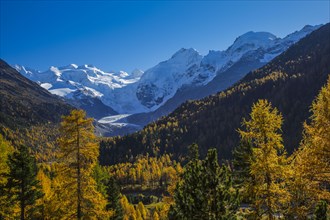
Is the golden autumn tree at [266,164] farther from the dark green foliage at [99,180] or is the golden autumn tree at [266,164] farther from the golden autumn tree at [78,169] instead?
the dark green foliage at [99,180]

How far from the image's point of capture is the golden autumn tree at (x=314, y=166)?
772 inches

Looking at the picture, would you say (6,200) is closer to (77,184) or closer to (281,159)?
(77,184)

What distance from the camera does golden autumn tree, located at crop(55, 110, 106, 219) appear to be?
3212 cm

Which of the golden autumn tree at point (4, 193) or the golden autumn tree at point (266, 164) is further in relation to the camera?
the golden autumn tree at point (4, 193)

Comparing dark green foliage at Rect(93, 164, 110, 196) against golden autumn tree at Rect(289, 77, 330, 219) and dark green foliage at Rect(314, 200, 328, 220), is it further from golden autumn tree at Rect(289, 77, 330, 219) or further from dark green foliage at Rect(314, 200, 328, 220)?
dark green foliage at Rect(314, 200, 328, 220)

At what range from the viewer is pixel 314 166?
1977 centimetres

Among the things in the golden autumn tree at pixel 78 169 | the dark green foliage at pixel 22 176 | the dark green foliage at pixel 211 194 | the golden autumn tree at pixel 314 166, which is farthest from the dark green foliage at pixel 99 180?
the golden autumn tree at pixel 314 166

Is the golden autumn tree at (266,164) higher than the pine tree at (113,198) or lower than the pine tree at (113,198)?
higher

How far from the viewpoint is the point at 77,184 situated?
106 feet

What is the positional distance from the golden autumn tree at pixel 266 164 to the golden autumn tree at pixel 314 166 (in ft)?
7.65

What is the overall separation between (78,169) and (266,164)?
1752 centimetres

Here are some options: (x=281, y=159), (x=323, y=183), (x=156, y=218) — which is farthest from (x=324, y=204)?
(x=156, y=218)

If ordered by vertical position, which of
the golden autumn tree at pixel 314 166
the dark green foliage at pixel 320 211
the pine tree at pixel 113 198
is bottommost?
the pine tree at pixel 113 198

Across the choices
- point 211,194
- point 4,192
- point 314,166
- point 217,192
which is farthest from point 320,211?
point 4,192
